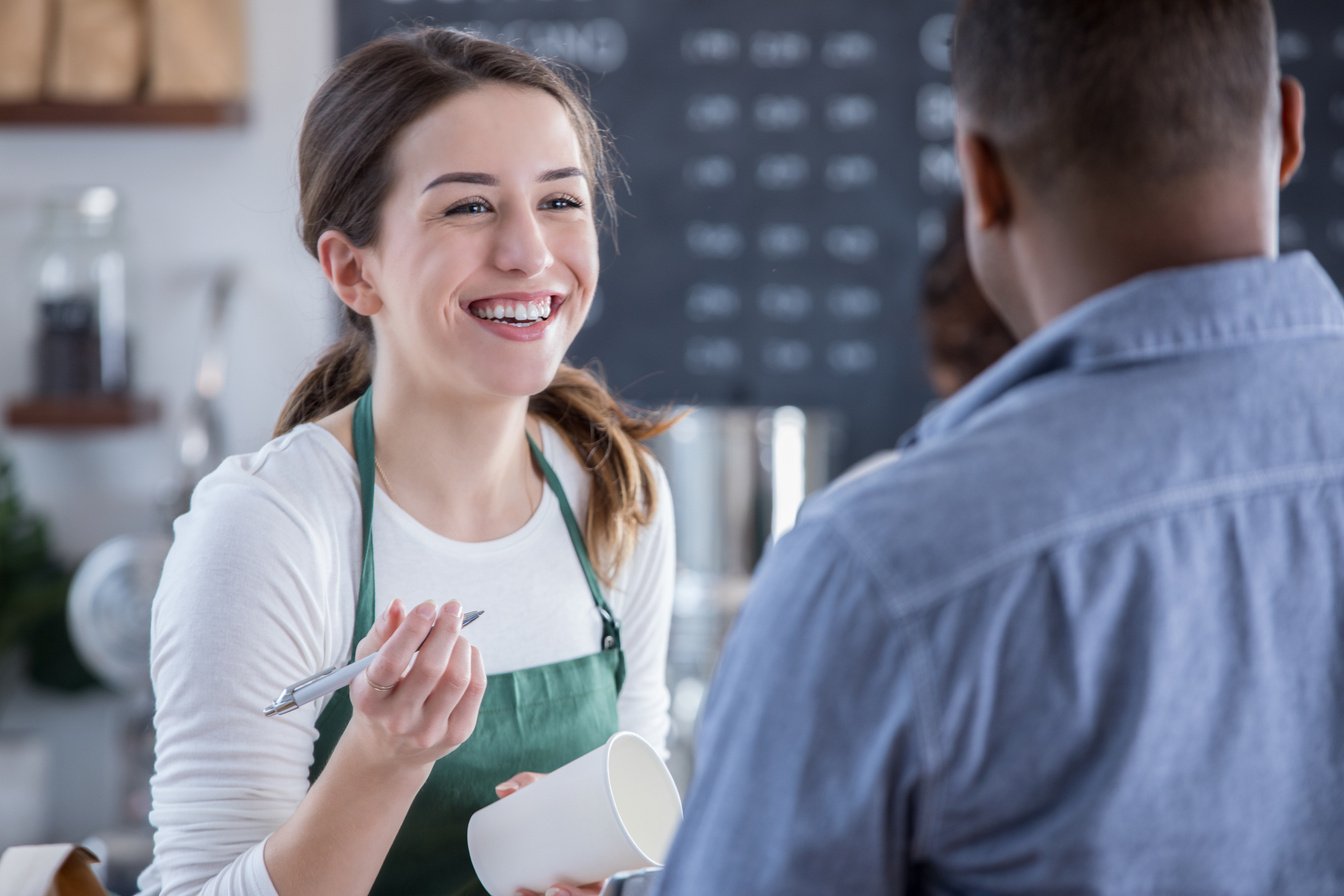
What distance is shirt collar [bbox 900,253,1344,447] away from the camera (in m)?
0.64

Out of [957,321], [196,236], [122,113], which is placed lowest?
[957,321]

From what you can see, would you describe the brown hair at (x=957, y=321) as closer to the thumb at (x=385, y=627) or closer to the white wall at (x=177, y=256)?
the thumb at (x=385, y=627)

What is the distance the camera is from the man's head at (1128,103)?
63 cm

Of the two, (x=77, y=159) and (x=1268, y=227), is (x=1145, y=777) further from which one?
(x=77, y=159)

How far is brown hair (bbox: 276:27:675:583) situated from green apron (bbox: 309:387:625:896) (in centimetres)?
9

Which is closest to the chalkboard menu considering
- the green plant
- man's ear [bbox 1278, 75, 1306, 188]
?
the green plant

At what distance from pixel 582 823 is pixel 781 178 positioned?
2.08m

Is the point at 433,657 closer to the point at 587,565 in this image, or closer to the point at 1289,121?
the point at 587,565

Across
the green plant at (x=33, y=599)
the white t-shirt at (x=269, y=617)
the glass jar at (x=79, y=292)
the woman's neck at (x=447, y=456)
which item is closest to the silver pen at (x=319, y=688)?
the white t-shirt at (x=269, y=617)

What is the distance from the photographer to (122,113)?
8.96 ft

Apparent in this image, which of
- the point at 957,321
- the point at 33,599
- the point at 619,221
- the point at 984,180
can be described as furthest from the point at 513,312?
the point at 33,599

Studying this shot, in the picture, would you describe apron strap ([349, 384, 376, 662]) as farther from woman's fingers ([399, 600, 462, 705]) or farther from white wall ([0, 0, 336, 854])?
white wall ([0, 0, 336, 854])

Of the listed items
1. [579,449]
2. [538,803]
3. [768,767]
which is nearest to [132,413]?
[579,449]

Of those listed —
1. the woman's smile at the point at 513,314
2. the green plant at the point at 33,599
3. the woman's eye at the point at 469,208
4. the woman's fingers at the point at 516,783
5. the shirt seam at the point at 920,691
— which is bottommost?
the green plant at the point at 33,599
